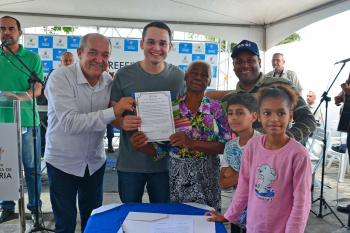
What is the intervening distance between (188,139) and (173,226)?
1.89ft

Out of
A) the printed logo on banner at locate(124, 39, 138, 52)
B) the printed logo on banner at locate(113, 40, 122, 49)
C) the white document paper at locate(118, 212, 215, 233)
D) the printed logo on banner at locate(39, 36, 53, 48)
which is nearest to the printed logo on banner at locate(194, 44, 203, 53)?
the printed logo on banner at locate(124, 39, 138, 52)

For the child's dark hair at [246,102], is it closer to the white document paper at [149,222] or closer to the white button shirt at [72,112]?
the white document paper at [149,222]

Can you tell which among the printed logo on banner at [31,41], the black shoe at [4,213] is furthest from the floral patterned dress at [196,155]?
the printed logo on banner at [31,41]

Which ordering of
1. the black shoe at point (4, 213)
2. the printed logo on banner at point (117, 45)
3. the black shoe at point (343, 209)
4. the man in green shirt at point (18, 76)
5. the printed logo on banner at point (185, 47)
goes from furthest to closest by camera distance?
1. the printed logo on banner at point (185, 47)
2. the printed logo on banner at point (117, 45)
3. the black shoe at point (343, 209)
4. the black shoe at point (4, 213)
5. the man in green shirt at point (18, 76)

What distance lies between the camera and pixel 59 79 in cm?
200

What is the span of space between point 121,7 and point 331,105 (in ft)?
23.9

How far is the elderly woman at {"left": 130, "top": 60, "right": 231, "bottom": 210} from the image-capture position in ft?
5.90

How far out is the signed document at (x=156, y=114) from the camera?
1.72 metres

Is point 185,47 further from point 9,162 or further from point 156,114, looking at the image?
point 156,114

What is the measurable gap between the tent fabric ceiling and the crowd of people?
369 centimetres

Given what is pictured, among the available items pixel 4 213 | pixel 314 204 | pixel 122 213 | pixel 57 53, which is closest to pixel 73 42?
pixel 57 53

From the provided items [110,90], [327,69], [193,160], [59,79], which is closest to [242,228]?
[193,160]

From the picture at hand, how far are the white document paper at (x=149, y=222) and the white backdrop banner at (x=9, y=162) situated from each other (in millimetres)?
1341

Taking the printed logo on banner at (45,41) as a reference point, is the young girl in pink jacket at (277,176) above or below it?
below
